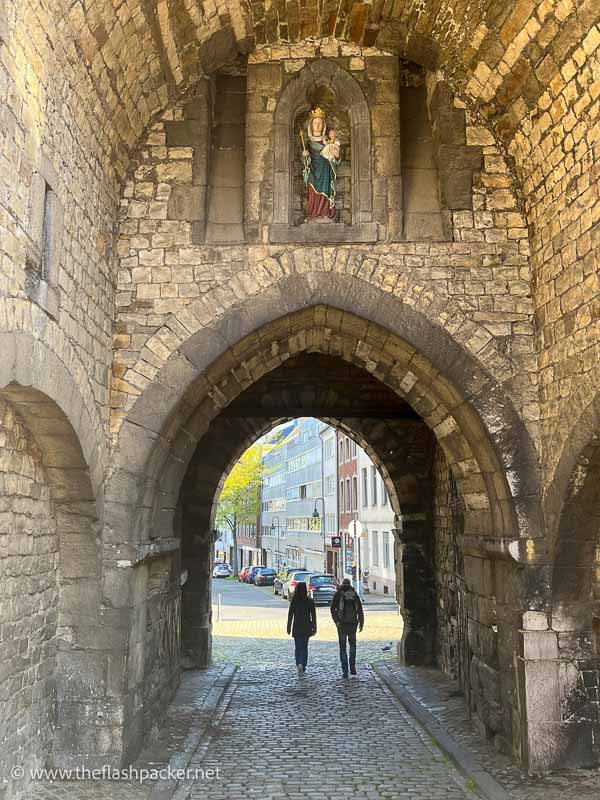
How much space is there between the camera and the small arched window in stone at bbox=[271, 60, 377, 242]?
283 inches

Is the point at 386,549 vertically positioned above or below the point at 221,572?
above

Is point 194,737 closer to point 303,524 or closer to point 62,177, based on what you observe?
point 62,177

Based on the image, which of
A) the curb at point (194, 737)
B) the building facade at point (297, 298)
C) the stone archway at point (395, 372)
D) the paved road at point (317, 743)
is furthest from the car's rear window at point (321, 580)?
the stone archway at point (395, 372)

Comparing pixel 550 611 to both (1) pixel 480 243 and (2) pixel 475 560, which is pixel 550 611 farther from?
(1) pixel 480 243

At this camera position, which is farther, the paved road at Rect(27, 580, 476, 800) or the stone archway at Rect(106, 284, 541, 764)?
the stone archway at Rect(106, 284, 541, 764)

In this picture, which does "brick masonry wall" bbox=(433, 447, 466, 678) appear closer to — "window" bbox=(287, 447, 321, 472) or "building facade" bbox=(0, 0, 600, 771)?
"building facade" bbox=(0, 0, 600, 771)

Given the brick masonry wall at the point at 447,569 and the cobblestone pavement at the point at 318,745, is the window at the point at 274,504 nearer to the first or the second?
the cobblestone pavement at the point at 318,745

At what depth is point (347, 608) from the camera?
10805 millimetres

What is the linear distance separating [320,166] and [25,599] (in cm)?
466

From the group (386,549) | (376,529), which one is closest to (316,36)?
(386,549)

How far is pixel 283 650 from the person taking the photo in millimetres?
13250

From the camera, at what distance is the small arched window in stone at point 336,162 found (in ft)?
23.6

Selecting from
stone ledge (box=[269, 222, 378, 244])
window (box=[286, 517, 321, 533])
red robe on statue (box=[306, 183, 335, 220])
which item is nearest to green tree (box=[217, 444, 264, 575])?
window (box=[286, 517, 321, 533])

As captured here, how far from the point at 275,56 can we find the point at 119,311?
2.97 metres
